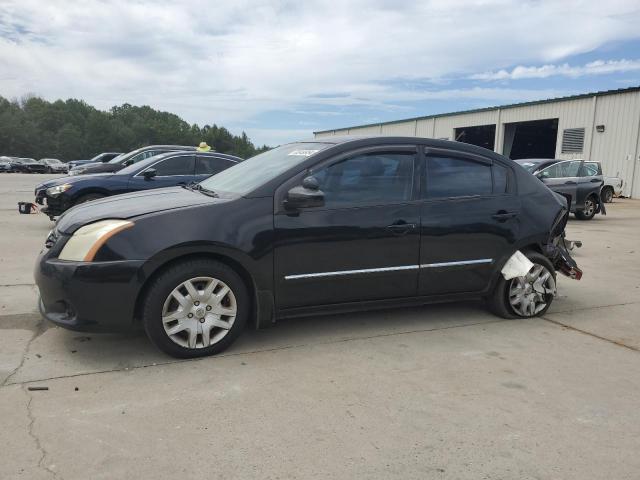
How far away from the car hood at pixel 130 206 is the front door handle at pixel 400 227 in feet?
4.26

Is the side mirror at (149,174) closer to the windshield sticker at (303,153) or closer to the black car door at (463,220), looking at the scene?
the windshield sticker at (303,153)

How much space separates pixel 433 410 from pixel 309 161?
2033 millimetres

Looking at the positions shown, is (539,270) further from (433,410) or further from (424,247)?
(433,410)

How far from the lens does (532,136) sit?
37.0 meters

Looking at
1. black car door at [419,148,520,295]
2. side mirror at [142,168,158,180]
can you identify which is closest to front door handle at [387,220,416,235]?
black car door at [419,148,520,295]

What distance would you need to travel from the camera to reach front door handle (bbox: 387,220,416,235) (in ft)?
14.1

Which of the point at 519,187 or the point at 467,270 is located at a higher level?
the point at 519,187

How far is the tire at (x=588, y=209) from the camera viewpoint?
47.9 ft

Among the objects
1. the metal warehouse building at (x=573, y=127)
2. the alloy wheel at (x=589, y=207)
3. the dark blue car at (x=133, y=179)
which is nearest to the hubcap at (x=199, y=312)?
the dark blue car at (x=133, y=179)

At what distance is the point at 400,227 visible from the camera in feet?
14.2

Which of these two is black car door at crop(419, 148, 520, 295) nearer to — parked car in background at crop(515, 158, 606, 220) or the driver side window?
the driver side window

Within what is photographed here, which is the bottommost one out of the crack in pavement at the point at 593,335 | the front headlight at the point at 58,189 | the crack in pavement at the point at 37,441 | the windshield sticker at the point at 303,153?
the crack in pavement at the point at 37,441

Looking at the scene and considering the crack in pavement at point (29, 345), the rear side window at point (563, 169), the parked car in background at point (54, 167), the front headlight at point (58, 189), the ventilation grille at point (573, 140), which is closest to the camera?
the crack in pavement at point (29, 345)

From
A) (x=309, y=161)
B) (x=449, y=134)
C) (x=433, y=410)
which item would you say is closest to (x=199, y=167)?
(x=309, y=161)
